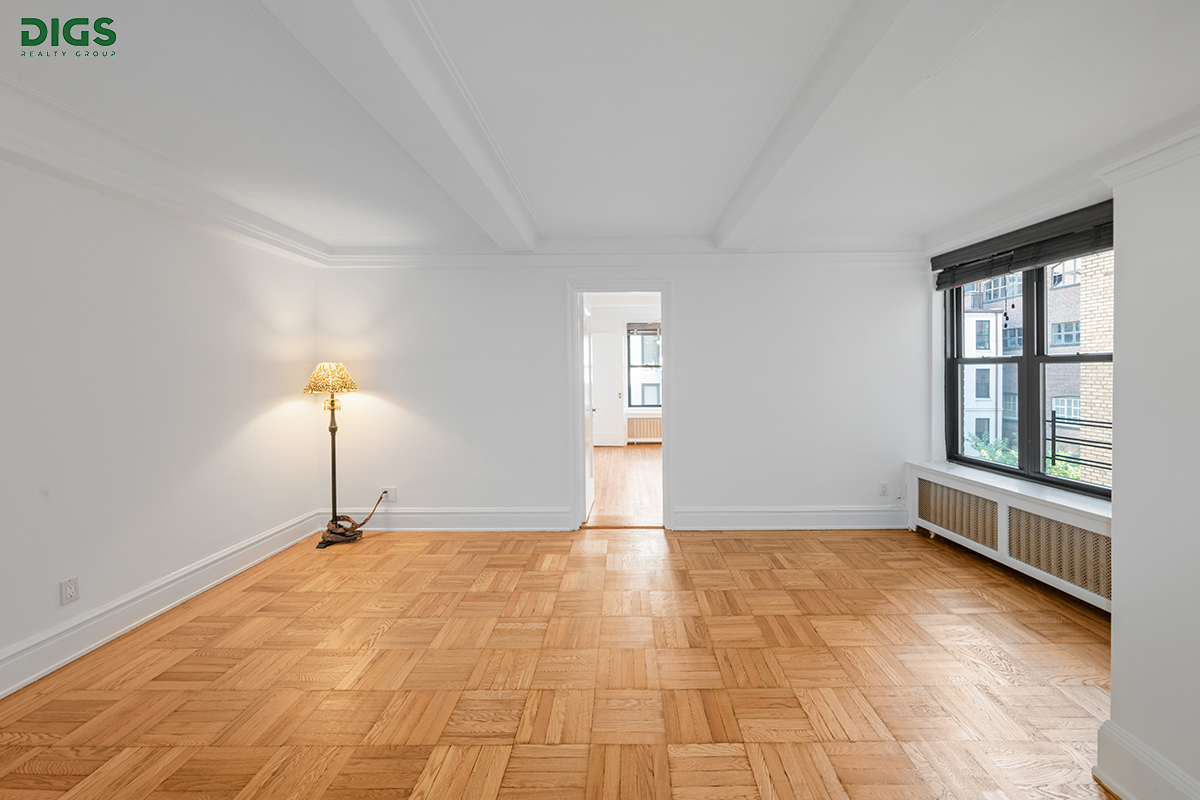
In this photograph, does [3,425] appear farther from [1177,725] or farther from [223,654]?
[1177,725]

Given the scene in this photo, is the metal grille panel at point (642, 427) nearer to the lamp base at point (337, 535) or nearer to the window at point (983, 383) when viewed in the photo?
the window at point (983, 383)

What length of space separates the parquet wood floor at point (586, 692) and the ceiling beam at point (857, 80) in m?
2.42

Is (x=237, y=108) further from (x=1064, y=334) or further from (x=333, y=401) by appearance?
(x=1064, y=334)

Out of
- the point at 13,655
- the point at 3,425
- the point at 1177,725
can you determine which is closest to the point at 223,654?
the point at 13,655

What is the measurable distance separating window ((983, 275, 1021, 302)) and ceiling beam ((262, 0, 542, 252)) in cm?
371

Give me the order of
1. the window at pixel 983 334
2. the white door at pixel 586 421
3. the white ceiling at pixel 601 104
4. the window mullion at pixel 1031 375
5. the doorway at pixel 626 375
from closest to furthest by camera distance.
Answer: the white ceiling at pixel 601 104 → the window mullion at pixel 1031 375 → the window at pixel 983 334 → the white door at pixel 586 421 → the doorway at pixel 626 375

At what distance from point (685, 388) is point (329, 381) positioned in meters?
2.99

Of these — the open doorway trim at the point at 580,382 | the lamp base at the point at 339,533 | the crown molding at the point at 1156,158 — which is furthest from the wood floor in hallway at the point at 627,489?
the crown molding at the point at 1156,158

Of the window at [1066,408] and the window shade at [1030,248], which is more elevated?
the window shade at [1030,248]

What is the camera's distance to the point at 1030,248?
3.72m

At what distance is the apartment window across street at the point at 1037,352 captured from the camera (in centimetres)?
340

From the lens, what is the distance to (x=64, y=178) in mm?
2684

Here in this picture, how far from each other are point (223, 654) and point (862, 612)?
136 inches

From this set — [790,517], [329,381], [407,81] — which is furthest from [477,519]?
[407,81]
